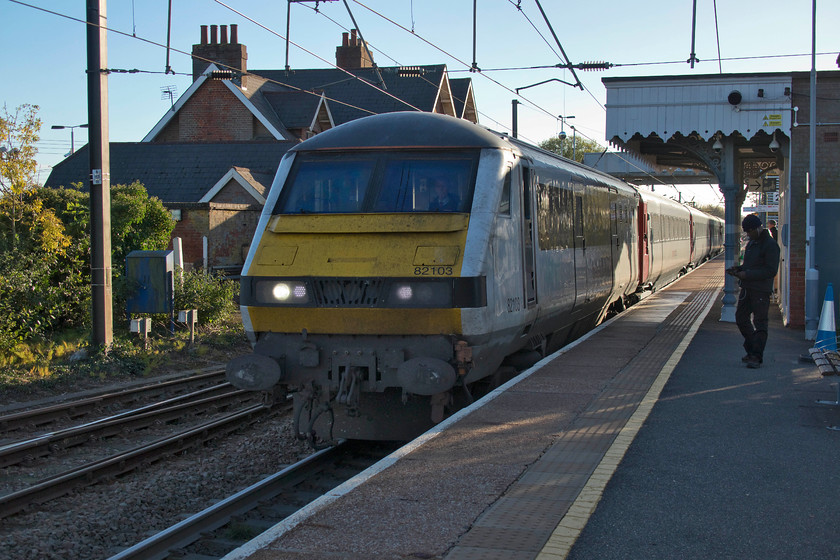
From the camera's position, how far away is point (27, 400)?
10977mm

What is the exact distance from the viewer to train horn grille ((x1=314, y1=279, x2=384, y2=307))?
7.20m

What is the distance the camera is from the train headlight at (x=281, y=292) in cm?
738

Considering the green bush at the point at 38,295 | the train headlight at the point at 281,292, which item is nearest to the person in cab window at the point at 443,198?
the train headlight at the point at 281,292

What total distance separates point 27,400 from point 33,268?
3.68 meters

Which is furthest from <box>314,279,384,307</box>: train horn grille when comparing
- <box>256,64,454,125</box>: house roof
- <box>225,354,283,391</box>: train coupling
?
<box>256,64,454,125</box>: house roof

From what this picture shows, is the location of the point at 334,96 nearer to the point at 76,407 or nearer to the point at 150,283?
the point at 150,283

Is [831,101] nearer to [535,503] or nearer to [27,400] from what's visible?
[535,503]

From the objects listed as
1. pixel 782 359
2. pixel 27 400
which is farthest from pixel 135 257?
pixel 782 359

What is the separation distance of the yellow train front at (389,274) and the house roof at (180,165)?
20228mm

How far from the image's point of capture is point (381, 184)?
7.98 metres

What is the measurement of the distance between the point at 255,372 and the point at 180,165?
23.7 metres

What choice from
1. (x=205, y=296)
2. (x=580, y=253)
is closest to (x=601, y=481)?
(x=580, y=253)

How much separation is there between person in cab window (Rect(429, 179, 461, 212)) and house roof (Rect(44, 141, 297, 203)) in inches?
816

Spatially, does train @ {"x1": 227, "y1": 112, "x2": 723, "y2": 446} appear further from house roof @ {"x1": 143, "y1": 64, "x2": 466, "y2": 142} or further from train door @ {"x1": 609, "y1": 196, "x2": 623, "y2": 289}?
house roof @ {"x1": 143, "y1": 64, "x2": 466, "y2": 142}
